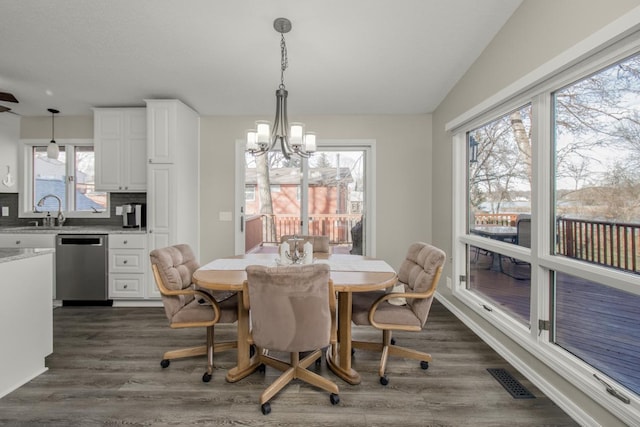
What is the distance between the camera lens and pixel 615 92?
1682mm

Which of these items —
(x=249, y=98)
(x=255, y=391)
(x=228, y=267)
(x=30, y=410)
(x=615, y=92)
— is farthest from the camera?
(x=249, y=98)

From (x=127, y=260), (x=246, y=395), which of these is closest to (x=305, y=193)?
(x=127, y=260)

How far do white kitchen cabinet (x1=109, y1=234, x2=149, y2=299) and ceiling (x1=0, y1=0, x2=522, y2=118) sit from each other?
171 cm

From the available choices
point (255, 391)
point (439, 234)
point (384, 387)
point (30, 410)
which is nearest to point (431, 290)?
point (384, 387)

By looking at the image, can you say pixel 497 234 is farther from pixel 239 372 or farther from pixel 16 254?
pixel 16 254

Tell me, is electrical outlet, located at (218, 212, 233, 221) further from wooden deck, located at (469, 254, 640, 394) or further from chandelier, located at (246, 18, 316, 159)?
wooden deck, located at (469, 254, 640, 394)

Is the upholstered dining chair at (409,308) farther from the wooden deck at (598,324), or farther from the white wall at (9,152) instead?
the white wall at (9,152)

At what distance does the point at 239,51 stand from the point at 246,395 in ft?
9.31

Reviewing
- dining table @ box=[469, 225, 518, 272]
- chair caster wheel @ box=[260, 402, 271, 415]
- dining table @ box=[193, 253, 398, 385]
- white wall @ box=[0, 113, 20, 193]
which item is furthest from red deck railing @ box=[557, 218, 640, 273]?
white wall @ box=[0, 113, 20, 193]

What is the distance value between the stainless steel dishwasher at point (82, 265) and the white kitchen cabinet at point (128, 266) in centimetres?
9

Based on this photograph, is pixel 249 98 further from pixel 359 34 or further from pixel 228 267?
pixel 228 267

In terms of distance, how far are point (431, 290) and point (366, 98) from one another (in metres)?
2.53

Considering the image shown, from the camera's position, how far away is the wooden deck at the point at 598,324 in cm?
162

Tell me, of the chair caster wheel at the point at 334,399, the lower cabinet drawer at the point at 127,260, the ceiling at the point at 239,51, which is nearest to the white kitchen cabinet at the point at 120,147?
the ceiling at the point at 239,51
